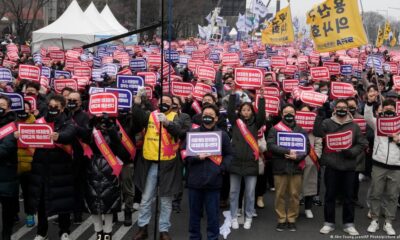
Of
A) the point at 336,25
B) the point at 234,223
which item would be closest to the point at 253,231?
the point at 234,223

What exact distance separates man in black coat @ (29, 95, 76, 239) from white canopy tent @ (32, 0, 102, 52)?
21537 mm

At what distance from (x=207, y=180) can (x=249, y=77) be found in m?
2.95

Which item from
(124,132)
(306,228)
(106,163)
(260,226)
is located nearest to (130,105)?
(124,132)

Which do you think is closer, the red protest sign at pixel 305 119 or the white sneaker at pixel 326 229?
the white sneaker at pixel 326 229

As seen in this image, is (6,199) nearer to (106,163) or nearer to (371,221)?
(106,163)

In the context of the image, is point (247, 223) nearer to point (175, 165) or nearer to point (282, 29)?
point (175, 165)

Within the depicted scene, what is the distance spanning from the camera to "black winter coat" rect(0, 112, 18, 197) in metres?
6.16

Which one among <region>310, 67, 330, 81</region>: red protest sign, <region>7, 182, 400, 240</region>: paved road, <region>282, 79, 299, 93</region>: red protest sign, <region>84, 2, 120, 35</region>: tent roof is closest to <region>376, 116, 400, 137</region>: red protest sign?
<region>7, 182, 400, 240</region>: paved road

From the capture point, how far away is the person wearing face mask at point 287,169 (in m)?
7.12

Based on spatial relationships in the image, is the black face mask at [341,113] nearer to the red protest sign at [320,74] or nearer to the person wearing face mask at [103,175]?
the person wearing face mask at [103,175]

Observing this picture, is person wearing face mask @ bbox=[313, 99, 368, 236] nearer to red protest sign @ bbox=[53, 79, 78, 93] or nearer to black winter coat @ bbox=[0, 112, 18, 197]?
black winter coat @ bbox=[0, 112, 18, 197]

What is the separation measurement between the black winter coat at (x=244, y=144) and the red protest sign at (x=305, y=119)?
32.6 inches

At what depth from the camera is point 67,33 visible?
A: 27.1 metres

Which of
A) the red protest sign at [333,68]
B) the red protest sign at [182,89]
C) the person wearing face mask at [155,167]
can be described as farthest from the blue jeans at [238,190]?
the red protest sign at [333,68]
